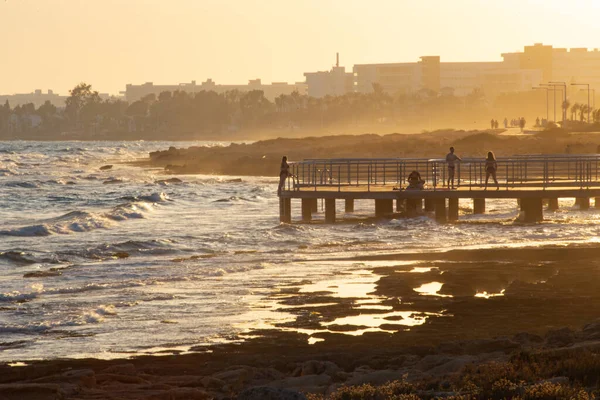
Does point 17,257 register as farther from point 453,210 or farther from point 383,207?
point 453,210

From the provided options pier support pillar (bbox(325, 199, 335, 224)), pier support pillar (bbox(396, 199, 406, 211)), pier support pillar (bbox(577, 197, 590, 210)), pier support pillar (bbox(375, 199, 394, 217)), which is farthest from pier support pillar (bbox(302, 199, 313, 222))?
pier support pillar (bbox(577, 197, 590, 210))

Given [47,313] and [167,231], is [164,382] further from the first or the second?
[167,231]

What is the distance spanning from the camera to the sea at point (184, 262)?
57.3 feet

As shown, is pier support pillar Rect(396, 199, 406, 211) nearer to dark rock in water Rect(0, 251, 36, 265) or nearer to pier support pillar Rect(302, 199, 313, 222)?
pier support pillar Rect(302, 199, 313, 222)

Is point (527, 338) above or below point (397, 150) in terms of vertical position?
below

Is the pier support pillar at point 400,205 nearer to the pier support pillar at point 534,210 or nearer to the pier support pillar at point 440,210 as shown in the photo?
the pier support pillar at point 440,210

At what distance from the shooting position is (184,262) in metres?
27.2

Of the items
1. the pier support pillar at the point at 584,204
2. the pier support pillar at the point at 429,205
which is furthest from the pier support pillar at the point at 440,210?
the pier support pillar at the point at 584,204

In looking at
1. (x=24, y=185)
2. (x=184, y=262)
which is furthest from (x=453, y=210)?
(x=24, y=185)

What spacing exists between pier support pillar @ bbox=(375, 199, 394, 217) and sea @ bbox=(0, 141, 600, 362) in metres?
0.78

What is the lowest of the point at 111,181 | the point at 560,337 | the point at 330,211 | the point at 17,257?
the point at 17,257

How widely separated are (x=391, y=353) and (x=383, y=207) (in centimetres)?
2336

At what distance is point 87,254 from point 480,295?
13329mm

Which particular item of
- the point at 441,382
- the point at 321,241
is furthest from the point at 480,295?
the point at 321,241
